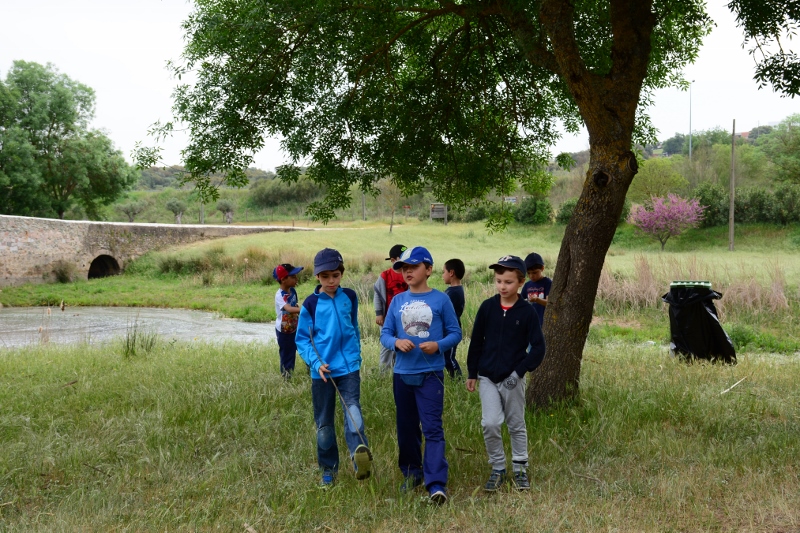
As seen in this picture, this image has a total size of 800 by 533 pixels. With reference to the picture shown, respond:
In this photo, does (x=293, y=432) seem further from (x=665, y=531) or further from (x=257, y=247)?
(x=257, y=247)

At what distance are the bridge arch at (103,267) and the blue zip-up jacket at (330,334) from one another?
36514 mm

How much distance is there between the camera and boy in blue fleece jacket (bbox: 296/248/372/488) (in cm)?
475

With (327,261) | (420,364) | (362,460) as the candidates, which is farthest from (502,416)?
(327,261)

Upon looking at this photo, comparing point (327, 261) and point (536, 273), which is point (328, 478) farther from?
point (536, 273)

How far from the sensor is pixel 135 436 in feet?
19.6

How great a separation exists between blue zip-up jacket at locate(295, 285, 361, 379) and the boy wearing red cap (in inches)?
117

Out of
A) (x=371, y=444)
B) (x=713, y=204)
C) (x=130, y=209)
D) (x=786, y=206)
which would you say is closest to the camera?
(x=371, y=444)

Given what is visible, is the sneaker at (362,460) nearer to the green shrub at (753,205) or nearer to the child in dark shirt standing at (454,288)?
the child in dark shirt standing at (454,288)

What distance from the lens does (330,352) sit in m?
4.76

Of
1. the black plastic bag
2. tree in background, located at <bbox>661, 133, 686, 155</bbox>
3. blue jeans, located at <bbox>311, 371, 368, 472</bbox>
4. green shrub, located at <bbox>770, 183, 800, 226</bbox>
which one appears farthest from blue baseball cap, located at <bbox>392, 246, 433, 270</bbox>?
tree in background, located at <bbox>661, 133, 686, 155</bbox>

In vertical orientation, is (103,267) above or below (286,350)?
below

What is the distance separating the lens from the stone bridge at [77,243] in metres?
31.4

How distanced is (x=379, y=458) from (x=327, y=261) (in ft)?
5.45

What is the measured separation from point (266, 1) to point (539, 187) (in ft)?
17.7
